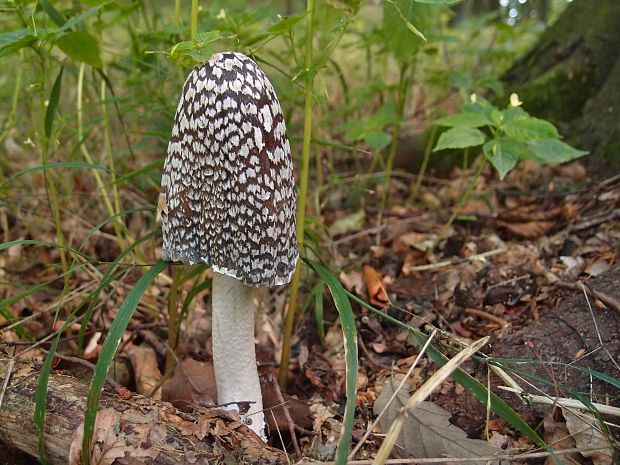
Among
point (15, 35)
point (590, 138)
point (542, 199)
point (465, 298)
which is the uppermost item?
point (15, 35)

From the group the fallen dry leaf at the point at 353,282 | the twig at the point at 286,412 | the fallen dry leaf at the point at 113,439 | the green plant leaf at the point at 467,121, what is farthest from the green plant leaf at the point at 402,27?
the fallen dry leaf at the point at 113,439

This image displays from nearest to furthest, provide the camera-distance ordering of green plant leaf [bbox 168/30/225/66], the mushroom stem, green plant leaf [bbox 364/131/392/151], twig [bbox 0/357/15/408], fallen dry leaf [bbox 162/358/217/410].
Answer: green plant leaf [bbox 168/30/225/66], twig [bbox 0/357/15/408], the mushroom stem, fallen dry leaf [bbox 162/358/217/410], green plant leaf [bbox 364/131/392/151]

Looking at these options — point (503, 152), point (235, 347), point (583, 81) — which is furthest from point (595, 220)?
point (235, 347)

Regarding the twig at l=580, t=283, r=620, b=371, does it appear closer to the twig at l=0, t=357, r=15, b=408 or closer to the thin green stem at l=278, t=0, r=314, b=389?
the thin green stem at l=278, t=0, r=314, b=389

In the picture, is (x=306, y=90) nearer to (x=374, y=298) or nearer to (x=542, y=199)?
(x=374, y=298)

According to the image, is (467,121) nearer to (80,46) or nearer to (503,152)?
(503,152)

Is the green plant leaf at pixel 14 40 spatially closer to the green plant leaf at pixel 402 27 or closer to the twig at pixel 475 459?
the green plant leaf at pixel 402 27

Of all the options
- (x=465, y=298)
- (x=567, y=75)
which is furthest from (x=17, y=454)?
(x=567, y=75)

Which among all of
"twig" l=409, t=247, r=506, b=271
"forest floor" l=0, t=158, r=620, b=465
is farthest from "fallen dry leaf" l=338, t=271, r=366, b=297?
"twig" l=409, t=247, r=506, b=271
